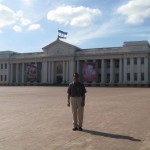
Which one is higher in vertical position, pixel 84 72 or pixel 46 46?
pixel 46 46

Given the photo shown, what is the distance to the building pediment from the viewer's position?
373 feet

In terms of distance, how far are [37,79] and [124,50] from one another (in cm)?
3454

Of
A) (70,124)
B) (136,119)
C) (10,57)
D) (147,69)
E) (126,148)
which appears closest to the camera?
(126,148)

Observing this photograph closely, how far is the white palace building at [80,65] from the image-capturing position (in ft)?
329

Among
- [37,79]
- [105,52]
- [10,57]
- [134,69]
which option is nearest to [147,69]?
[134,69]

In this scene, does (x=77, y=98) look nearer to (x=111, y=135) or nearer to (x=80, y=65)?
(x=111, y=135)

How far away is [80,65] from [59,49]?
9752 mm

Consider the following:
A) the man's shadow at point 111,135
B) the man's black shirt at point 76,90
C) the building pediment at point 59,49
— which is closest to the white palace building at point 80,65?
the building pediment at point 59,49

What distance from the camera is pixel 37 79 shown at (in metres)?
120

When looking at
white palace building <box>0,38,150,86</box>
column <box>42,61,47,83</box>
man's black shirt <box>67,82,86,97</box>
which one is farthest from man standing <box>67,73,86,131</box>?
column <box>42,61,47,83</box>

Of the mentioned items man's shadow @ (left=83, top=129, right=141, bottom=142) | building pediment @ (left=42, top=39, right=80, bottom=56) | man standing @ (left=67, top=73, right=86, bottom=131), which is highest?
building pediment @ (left=42, top=39, right=80, bottom=56)

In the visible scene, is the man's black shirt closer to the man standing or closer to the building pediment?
the man standing

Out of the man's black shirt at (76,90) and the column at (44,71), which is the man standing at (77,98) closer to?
the man's black shirt at (76,90)

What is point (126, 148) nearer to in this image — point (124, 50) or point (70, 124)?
point (70, 124)
